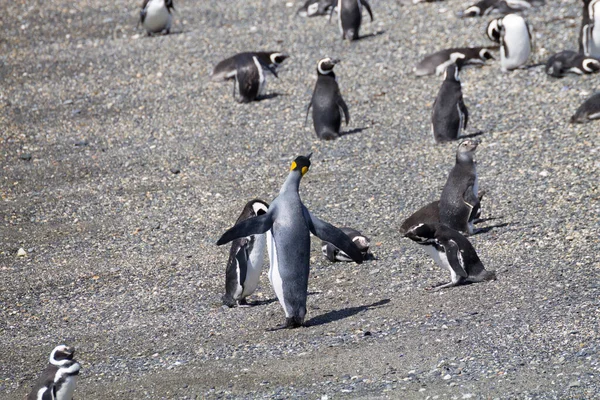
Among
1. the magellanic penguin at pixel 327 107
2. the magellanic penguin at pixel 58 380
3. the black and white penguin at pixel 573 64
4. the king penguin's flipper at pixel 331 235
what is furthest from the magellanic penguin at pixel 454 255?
the black and white penguin at pixel 573 64

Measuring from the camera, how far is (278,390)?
16.8 ft

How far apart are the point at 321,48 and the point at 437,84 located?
106 inches

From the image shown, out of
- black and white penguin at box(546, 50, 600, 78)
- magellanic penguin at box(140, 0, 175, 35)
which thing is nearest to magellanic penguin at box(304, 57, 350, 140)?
black and white penguin at box(546, 50, 600, 78)

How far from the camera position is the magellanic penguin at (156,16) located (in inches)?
614

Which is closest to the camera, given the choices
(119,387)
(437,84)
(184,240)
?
(119,387)

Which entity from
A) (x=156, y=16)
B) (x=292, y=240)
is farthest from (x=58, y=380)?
(x=156, y=16)

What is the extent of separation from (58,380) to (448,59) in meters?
8.26

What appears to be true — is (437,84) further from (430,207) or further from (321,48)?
(430,207)

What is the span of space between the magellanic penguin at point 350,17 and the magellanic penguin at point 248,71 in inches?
47.4

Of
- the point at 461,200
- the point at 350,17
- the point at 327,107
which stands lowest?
the point at 461,200

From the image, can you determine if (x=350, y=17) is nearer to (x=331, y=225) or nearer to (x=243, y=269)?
(x=243, y=269)

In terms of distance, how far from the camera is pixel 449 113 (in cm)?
986

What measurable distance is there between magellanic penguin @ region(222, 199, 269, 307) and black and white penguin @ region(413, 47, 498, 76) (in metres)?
6.21

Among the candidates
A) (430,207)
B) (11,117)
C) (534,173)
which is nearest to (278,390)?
(430,207)
